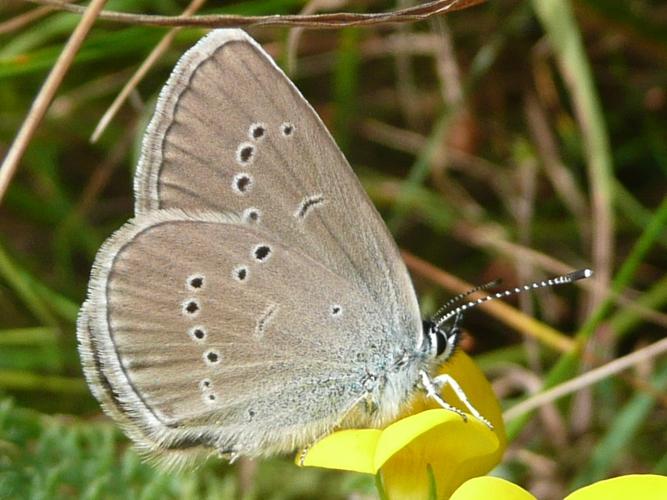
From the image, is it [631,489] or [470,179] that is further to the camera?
[470,179]

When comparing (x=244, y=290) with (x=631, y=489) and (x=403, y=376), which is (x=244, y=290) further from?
(x=631, y=489)

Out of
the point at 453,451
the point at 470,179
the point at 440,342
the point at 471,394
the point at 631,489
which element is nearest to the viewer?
the point at 631,489

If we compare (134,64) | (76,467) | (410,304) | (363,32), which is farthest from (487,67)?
(76,467)

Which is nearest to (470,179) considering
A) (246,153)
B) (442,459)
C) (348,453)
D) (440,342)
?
(440,342)

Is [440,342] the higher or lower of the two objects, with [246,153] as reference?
lower

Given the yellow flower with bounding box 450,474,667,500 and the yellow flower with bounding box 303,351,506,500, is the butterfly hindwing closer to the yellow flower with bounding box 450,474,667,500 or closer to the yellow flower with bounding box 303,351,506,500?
the yellow flower with bounding box 303,351,506,500

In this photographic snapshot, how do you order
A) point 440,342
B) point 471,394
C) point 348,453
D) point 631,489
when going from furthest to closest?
point 440,342 → point 471,394 → point 348,453 → point 631,489
